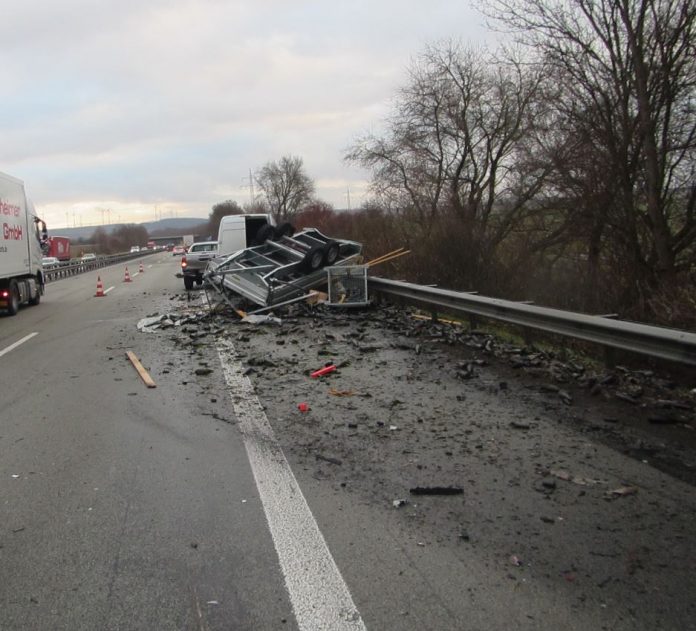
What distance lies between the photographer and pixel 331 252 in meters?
14.2

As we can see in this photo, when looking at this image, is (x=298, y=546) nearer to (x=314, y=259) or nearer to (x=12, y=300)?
(x=314, y=259)

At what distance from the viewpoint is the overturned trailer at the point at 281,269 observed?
13289 millimetres

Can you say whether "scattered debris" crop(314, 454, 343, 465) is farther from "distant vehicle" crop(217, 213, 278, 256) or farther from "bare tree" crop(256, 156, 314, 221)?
"bare tree" crop(256, 156, 314, 221)

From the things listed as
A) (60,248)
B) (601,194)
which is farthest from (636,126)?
(60,248)

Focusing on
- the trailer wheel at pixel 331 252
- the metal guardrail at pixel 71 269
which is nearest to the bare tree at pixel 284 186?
the metal guardrail at pixel 71 269

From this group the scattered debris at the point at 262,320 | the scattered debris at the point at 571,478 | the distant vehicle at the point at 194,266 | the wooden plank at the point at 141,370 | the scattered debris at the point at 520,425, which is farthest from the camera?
the distant vehicle at the point at 194,266

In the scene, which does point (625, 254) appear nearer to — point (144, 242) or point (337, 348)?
point (337, 348)

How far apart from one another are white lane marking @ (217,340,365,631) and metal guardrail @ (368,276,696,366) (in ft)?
11.6

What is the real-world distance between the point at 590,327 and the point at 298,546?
4.49 meters

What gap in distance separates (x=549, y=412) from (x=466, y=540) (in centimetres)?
260

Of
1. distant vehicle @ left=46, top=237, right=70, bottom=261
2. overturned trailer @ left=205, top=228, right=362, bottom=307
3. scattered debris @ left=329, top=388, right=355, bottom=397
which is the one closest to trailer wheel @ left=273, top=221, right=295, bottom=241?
overturned trailer @ left=205, top=228, right=362, bottom=307

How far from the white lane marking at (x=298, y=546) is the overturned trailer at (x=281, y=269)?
7.83m

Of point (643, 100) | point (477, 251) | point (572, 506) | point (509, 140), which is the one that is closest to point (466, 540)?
point (572, 506)

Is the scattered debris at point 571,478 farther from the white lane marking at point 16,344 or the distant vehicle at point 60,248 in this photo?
the distant vehicle at point 60,248
